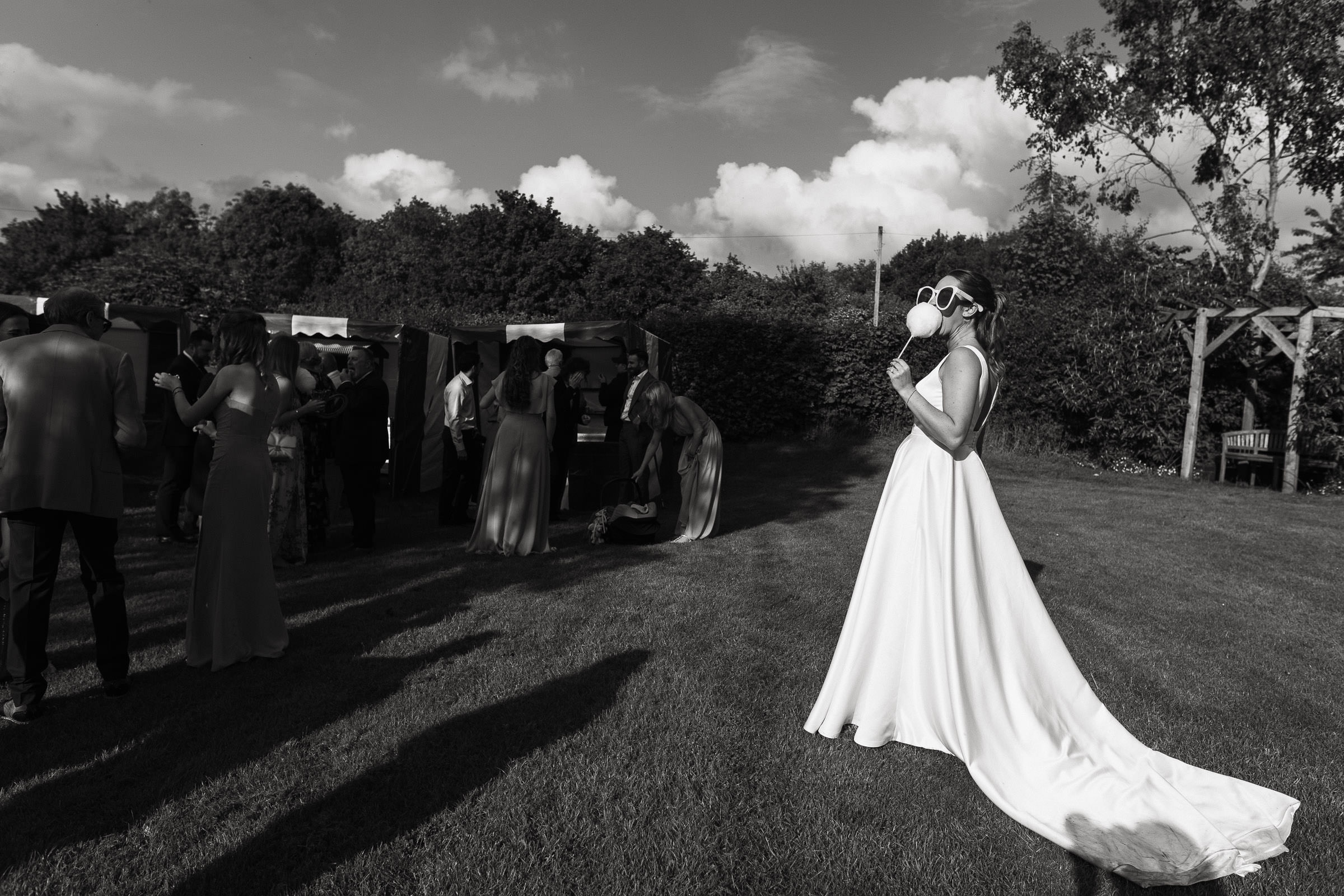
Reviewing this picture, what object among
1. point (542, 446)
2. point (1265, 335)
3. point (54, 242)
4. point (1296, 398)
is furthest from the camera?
point (54, 242)

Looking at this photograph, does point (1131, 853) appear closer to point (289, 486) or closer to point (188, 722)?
point (188, 722)

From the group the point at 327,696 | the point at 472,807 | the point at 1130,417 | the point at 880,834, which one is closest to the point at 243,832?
the point at 472,807

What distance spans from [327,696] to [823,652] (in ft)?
9.19

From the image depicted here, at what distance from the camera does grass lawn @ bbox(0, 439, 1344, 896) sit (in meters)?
2.88

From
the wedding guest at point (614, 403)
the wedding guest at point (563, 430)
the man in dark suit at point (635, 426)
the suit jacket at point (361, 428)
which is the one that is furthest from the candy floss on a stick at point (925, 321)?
the wedding guest at point (614, 403)

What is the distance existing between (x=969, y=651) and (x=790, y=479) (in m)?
12.6

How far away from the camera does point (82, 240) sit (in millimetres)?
→ 50906

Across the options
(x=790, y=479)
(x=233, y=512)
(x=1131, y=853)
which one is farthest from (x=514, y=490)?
(x=790, y=479)

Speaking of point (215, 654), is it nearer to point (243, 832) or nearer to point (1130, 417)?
point (243, 832)

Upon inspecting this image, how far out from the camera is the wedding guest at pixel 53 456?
4000mm

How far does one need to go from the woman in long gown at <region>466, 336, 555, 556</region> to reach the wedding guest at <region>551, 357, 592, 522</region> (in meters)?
2.17

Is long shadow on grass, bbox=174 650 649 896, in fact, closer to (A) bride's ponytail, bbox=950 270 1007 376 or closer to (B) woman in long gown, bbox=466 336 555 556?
(A) bride's ponytail, bbox=950 270 1007 376

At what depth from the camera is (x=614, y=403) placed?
11844 mm

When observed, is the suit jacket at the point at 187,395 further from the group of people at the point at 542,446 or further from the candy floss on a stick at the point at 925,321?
the candy floss on a stick at the point at 925,321
